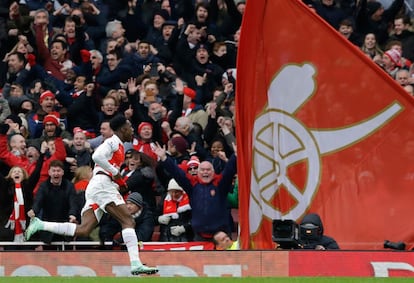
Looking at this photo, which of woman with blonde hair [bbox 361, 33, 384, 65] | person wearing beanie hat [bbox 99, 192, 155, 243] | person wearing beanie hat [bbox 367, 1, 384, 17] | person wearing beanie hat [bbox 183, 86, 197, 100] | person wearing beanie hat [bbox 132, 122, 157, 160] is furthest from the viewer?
person wearing beanie hat [bbox 367, 1, 384, 17]

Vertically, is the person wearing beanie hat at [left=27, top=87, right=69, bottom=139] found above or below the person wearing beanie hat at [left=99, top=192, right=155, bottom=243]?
above

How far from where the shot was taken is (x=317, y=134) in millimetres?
18453

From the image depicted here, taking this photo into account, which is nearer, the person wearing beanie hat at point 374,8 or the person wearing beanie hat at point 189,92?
the person wearing beanie hat at point 189,92

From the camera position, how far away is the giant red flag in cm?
1800

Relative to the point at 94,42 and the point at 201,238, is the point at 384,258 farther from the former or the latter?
the point at 94,42

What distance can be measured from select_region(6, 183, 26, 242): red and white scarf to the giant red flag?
3.01 metres

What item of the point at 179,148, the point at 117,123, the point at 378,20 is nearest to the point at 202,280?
the point at 117,123

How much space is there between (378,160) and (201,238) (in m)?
2.57

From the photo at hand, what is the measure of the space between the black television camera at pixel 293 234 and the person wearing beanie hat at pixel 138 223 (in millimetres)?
3244

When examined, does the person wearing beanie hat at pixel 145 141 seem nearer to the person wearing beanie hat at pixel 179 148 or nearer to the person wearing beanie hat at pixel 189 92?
the person wearing beanie hat at pixel 179 148

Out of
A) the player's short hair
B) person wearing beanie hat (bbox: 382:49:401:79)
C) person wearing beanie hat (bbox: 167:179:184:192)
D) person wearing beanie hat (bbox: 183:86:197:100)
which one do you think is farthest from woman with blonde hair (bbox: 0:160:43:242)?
person wearing beanie hat (bbox: 382:49:401:79)

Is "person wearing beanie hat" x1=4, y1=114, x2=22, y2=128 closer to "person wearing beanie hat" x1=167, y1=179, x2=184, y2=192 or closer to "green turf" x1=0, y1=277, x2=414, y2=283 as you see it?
"person wearing beanie hat" x1=167, y1=179, x2=184, y2=192

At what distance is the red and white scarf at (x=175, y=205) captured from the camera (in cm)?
1897

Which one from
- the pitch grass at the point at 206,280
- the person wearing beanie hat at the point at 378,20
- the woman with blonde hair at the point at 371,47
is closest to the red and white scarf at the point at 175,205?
the woman with blonde hair at the point at 371,47
